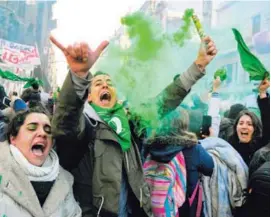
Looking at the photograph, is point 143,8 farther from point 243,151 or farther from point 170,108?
point 243,151

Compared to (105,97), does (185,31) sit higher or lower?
higher

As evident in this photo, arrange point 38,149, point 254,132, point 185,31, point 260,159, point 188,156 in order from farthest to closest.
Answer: point 254,132, point 260,159, point 188,156, point 185,31, point 38,149

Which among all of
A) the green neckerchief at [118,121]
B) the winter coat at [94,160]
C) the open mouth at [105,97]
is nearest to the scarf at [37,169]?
the winter coat at [94,160]

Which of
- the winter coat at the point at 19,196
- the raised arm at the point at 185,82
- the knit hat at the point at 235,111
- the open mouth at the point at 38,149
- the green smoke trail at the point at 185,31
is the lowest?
the winter coat at the point at 19,196

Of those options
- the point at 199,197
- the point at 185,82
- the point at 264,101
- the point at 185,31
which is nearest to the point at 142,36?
the point at 185,31

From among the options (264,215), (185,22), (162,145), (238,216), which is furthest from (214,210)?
(185,22)

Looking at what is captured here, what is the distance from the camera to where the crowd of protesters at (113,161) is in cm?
221

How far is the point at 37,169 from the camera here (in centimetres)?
223

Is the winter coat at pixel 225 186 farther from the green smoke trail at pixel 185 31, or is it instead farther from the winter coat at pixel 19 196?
the winter coat at pixel 19 196

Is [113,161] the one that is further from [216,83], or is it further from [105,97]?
[216,83]

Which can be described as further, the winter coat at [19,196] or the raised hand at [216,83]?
the raised hand at [216,83]

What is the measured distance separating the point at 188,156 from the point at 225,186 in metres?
0.43

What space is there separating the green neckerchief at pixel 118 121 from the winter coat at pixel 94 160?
0.09ft

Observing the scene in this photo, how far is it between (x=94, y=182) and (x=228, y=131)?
6.53 ft
